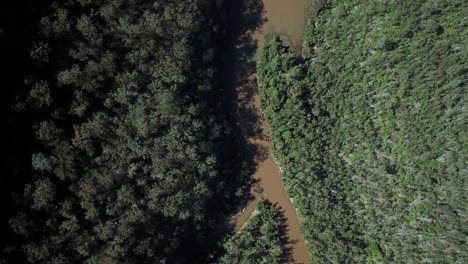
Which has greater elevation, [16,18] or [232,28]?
[232,28]

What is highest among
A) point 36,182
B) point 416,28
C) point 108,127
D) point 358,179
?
point 416,28

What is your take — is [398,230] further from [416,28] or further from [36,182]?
[36,182]

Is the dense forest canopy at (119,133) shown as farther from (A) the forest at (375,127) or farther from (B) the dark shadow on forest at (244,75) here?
(A) the forest at (375,127)

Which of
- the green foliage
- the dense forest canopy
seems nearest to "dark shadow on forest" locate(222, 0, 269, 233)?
the dense forest canopy

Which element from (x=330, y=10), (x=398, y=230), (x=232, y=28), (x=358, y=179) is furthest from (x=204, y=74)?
(x=398, y=230)

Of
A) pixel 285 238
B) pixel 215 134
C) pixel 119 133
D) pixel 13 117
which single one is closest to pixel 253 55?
pixel 215 134

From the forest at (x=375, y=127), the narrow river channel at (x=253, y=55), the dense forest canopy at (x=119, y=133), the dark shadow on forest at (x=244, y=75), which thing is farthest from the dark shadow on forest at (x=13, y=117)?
the forest at (x=375, y=127)

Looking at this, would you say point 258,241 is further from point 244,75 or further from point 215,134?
point 244,75
